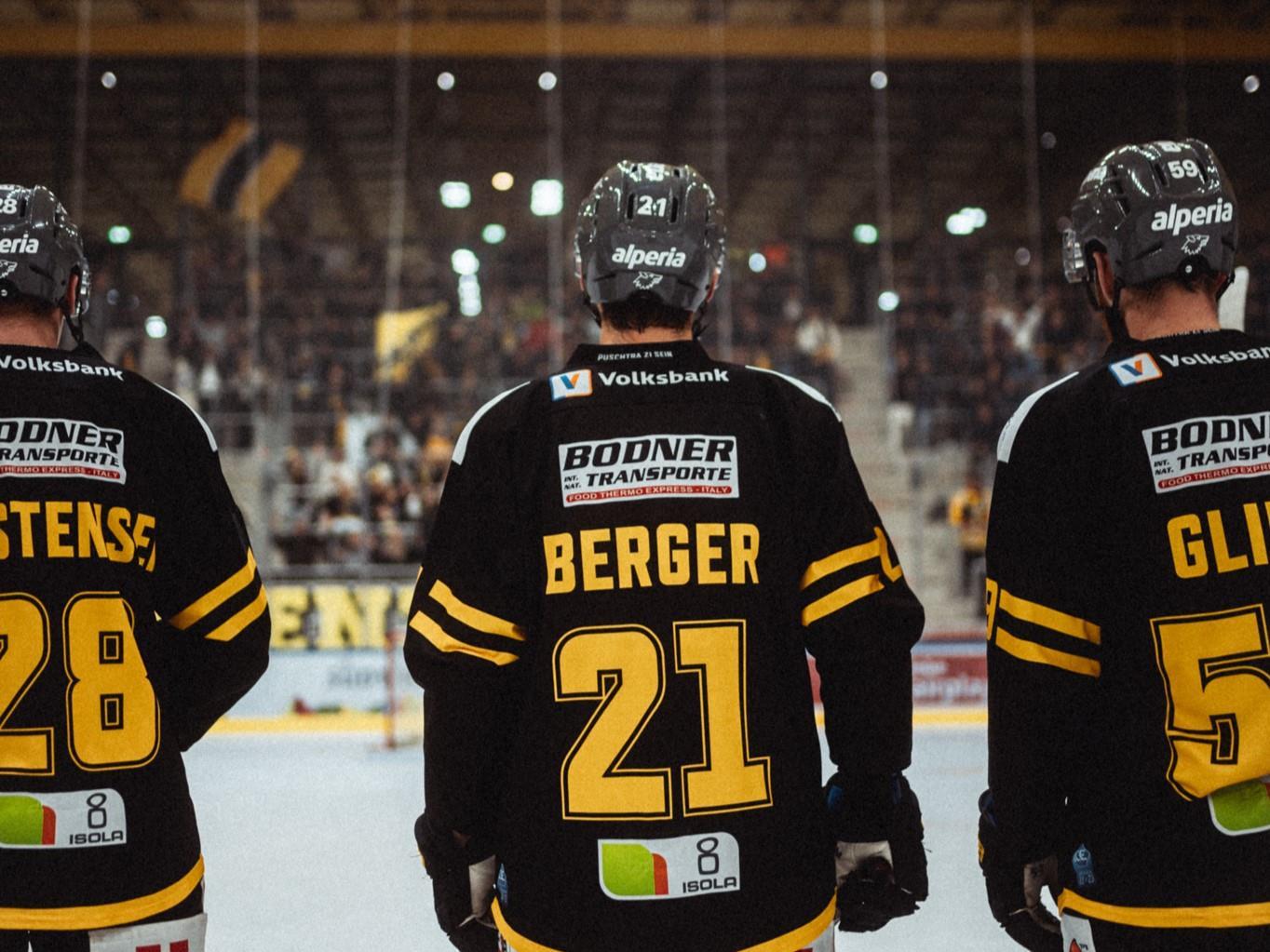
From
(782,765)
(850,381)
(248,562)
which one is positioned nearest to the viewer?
(782,765)

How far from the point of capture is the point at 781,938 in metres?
1.64

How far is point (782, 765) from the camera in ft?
5.51

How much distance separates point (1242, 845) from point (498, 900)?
97 centimetres

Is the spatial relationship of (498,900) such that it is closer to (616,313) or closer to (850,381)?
(616,313)

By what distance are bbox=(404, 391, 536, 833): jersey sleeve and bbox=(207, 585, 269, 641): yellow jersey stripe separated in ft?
1.40

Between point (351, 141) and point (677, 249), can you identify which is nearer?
point (677, 249)

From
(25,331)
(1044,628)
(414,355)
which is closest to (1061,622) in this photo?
(1044,628)

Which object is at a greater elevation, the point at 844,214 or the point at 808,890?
the point at 844,214

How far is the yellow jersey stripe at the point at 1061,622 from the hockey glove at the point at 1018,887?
271 millimetres

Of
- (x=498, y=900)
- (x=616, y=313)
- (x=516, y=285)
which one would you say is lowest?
(x=498, y=900)

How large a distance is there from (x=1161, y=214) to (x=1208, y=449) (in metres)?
0.35

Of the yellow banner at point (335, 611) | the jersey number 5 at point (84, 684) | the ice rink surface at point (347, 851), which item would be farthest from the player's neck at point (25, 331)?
the yellow banner at point (335, 611)

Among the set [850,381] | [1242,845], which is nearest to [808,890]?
[1242,845]

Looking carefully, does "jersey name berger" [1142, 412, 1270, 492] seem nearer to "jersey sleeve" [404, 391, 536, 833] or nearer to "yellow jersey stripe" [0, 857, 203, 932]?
"jersey sleeve" [404, 391, 536, 833]
